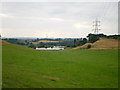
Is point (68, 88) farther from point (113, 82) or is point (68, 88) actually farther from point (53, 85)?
point (113, 82)

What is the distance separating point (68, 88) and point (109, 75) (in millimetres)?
5613

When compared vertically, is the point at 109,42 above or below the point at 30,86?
above

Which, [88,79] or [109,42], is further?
[109,42]

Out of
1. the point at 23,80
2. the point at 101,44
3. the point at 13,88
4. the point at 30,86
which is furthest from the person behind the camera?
the point at 101,44

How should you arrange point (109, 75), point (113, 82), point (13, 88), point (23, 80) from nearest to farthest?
1. point (13, 88)
2. point (23, 80)
3. point (113, 82)
4. point (109, 75)

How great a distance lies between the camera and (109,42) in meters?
41.6

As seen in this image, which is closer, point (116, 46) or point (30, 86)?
point (30, 86)

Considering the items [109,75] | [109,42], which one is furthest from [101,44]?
[109,75]

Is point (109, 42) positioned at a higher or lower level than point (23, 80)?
higher

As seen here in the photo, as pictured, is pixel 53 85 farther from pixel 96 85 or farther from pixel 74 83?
pixel 96 85

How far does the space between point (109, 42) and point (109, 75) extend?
30.2 meters

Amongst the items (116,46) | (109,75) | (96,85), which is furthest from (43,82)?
(116,46)

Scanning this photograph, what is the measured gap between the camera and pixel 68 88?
939 centimetres

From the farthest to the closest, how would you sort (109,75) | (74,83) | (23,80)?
(109,75) < (74,83) < (23,80)
